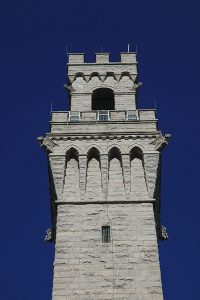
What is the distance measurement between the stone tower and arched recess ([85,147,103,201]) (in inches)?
1.9

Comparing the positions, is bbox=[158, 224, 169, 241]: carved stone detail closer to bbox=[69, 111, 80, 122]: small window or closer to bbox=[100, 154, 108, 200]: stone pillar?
bbox=[100, 154, 108, 200]: stone pillar

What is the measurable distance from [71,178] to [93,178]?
1101 millimetres

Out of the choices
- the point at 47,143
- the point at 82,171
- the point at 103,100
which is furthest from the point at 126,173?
the point at 103,100

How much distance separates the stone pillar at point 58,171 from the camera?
33.0 m

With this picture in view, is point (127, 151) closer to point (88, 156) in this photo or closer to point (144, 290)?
point (88, 156)

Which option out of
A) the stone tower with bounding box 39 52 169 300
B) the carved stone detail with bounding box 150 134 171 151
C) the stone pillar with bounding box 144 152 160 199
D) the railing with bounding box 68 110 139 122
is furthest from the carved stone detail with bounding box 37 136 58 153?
the carved stone detail with bounding box 150 134 171 151

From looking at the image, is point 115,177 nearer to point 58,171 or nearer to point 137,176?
point 137,176

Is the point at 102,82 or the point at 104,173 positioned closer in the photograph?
the point at 104,173

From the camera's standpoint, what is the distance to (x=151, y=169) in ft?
111

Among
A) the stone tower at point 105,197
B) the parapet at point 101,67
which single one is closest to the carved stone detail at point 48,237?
the stone tower at point 105,197

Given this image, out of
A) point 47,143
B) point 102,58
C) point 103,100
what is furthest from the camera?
point 102,58

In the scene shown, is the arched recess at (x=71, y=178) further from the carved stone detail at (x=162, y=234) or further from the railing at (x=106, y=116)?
the carved stone detail at (x=162, y=234)

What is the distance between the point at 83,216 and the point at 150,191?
357cm

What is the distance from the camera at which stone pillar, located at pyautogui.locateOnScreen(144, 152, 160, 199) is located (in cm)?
3306
